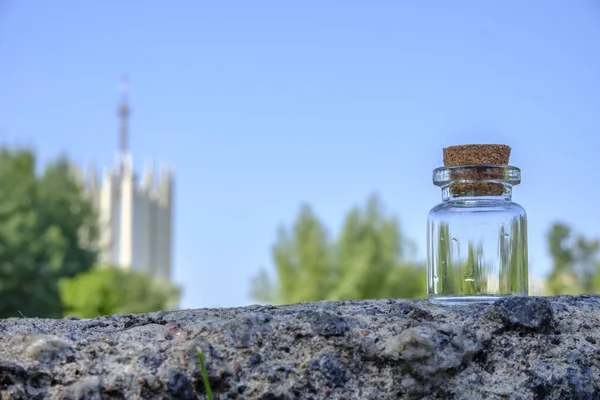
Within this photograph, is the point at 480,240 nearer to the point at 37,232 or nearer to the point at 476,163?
the point at 476,163

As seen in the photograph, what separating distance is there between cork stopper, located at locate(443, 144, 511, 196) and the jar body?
0.02 metres

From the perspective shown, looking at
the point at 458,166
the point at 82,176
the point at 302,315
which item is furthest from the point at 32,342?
the point at 82,176

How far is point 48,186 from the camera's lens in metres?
31.2

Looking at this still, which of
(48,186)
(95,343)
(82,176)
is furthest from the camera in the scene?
(82,176)

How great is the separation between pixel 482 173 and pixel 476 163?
0.03 m

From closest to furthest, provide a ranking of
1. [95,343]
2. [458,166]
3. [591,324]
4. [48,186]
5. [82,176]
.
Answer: [95,343], [591,324], [458,166], [48,186], [82,176]

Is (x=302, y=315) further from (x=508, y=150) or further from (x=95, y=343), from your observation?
(x=508, y=150)

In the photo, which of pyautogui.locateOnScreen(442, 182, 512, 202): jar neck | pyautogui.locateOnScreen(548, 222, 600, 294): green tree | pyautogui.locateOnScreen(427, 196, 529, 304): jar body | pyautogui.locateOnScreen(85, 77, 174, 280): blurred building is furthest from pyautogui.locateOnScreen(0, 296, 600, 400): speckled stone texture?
pyautogui.locateOnScreen(85, 77, 174, 280): blurred building

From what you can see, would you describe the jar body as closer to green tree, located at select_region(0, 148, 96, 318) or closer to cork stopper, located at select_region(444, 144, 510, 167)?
cork stopper, located at select_region(444, 144, 510, 167)

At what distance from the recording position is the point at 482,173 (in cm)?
207

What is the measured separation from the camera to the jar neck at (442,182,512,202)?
2.10 metres

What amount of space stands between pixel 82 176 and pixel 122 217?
3492 millimetres

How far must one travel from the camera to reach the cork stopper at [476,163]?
6.73 ft

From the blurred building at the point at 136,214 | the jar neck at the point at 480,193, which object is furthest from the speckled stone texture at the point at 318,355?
the blurred building at the point at 136,214
